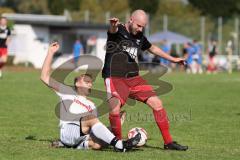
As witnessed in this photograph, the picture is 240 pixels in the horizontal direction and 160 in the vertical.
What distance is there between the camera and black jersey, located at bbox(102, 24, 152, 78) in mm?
9688

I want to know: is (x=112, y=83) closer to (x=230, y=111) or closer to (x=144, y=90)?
(x=144, y=90)

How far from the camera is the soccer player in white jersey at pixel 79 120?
9.11 metres

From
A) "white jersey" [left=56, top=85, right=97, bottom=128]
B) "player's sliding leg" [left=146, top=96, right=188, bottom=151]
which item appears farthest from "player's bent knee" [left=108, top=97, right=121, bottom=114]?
"player's sliding leg" [left=146, top=96, right=188, bottom=151]

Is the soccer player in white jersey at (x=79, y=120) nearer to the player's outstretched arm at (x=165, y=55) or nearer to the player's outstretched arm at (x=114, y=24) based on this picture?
the player's outstretched arm at (x=114, y=24)

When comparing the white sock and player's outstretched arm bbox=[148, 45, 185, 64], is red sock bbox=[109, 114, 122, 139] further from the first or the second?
player's outstretched arm bbox=[148, 45, 185, 64]

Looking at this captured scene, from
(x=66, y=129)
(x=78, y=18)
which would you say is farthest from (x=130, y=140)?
(x=78, y=18)

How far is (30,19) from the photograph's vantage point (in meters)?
55.7

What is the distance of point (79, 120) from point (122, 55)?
47.1 inches

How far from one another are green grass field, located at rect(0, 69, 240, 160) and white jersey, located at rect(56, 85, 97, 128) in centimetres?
51

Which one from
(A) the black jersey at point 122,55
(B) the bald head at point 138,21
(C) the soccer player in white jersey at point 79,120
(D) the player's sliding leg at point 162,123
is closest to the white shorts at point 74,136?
(C) the soccer player in white jersey at point 79,120

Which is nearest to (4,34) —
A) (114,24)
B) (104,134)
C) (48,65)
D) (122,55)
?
(122,55)

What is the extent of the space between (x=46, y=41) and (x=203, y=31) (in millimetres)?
12514

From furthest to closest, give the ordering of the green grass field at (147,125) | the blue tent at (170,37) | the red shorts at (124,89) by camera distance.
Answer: the blue tent at (170,37) < the red shorts at (124,89) < the green grass field at (147,125)

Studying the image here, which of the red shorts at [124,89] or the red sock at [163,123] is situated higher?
the red shorts at [124,89]
